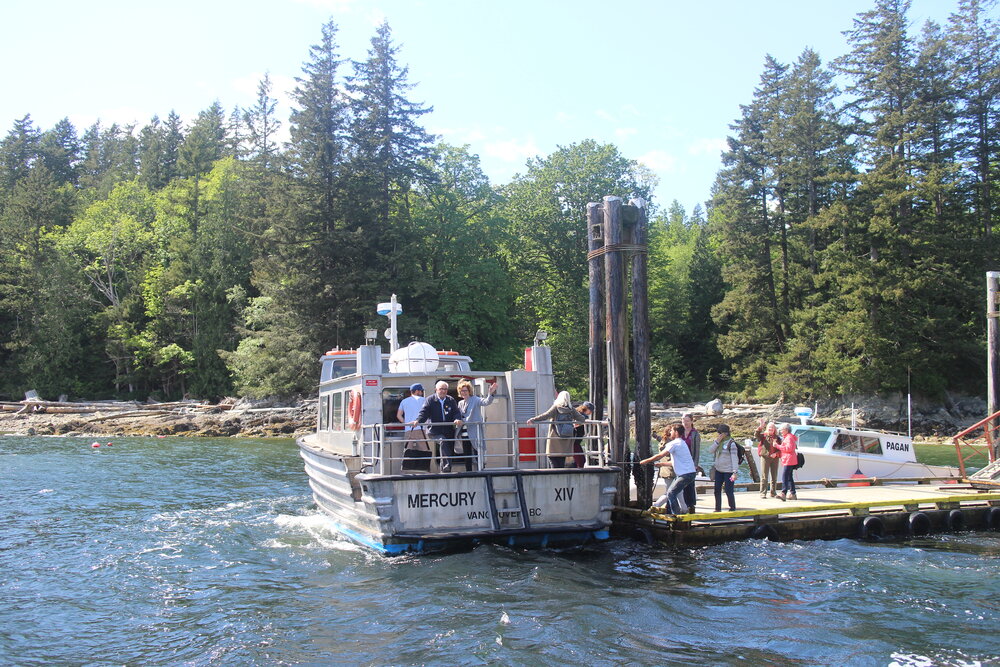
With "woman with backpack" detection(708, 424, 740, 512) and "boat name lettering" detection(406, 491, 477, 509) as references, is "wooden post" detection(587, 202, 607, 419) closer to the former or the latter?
"woman with backpack" detection(708, 424, 740, 512)

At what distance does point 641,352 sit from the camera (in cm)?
1468

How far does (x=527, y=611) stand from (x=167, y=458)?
82.1 feet

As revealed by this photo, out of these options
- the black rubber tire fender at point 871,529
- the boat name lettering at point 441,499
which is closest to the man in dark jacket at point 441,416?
the boat name lettering at point 441,499

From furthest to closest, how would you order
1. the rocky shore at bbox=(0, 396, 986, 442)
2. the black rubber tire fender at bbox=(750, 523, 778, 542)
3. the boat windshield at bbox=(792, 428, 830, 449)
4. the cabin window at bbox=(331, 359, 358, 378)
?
the rocky shore at bbox=(0, 396, 986, 442), the boat windshield at bbox=(792, 428, 830, 449), the cabin window at bbox=(331, 359, 358, 378), the black rubber tire fender at bbox=(750, 523, 778, 542)

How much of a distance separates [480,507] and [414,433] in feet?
5.47

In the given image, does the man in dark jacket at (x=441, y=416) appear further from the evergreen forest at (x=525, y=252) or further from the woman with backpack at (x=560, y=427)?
the evergreen forest at (x=525, y=252)

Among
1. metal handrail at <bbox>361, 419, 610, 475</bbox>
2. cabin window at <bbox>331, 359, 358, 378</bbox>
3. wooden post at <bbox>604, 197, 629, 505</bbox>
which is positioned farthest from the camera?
cabin window at <bbox>331, 359, 358, 378</bbox>

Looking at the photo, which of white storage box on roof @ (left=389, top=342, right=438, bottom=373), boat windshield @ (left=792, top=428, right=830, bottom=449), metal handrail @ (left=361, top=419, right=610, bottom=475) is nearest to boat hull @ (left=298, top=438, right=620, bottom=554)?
metal handrail @ (left=361, top=419, right=610, bottom=475)

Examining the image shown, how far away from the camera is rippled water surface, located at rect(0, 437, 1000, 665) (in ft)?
27.9

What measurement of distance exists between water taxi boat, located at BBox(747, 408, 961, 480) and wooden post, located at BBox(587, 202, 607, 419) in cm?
805

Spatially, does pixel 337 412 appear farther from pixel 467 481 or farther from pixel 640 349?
pixel 640 349

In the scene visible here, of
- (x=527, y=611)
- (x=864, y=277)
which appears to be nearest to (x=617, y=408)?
(x=527, y=611)

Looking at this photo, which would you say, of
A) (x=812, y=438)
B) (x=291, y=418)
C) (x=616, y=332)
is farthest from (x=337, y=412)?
(x=291, y=418)

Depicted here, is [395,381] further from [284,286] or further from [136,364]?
[136,364]
